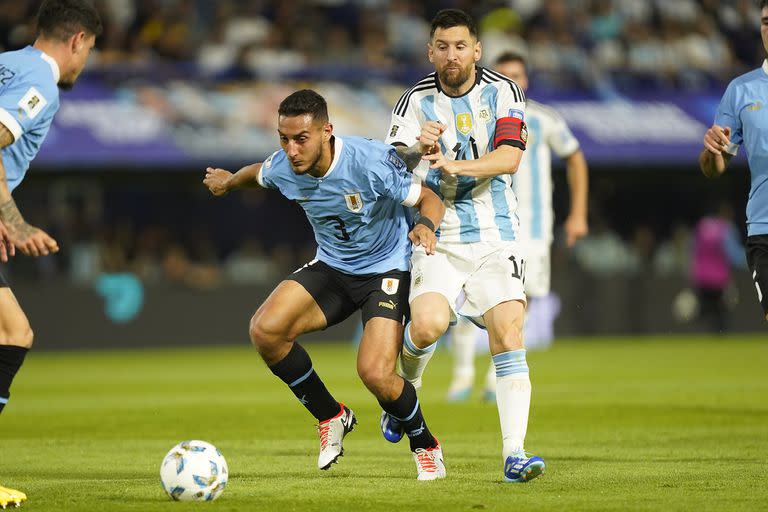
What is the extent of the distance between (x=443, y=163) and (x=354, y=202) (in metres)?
0.66

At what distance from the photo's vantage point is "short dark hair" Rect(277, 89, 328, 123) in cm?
678

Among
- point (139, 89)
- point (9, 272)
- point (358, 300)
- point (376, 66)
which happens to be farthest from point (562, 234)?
point (358, 300)

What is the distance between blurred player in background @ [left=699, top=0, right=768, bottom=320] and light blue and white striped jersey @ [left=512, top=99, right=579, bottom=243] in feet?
11.8

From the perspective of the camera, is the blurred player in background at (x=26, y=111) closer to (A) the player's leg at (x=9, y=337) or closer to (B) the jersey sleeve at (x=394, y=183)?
(A) the player's leg at (x=9, y=337)

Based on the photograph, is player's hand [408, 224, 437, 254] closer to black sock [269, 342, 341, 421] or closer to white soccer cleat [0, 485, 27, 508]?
black sock [269, 342, 341, 421]

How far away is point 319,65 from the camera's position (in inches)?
791

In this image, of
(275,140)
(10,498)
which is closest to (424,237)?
(10,498)

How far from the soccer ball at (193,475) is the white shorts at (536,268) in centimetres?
508

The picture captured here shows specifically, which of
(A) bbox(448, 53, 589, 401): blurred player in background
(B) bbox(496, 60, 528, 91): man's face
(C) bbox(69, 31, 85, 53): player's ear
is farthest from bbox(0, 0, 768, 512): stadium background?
(C) bbox(69, 31, 85, 53): player's ear

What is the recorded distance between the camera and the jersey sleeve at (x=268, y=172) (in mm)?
7176

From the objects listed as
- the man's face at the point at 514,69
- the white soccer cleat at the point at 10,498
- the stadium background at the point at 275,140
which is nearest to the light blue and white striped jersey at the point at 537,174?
the man's face at the point at 514,69

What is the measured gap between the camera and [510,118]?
7.01 meters

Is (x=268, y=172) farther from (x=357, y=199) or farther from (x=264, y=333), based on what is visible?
(x=264, y=333)

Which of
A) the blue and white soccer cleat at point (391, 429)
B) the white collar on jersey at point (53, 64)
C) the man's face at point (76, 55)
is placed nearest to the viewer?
the white collar on jersey at point (53, 64)
